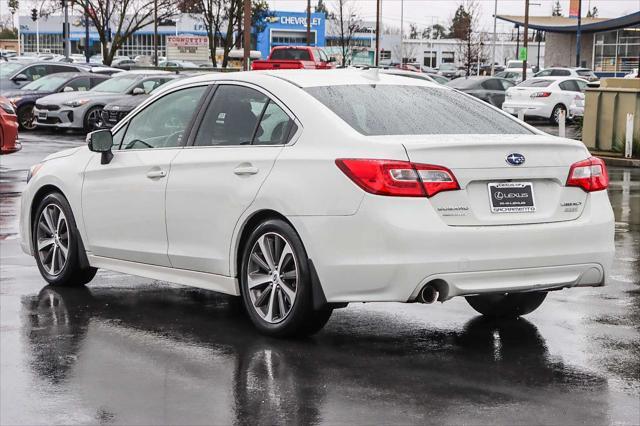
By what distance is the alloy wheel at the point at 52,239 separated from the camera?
884 cm

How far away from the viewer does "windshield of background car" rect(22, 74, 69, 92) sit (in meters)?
31.9

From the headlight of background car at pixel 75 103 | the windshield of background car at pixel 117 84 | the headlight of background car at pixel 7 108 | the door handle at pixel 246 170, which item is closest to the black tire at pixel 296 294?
the door handle at pixel 246 170

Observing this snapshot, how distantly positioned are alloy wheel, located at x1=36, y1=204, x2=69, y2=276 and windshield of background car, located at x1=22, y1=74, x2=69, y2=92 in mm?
23484

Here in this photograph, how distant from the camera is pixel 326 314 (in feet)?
22.7

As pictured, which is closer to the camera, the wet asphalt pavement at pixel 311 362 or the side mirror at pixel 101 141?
the wet asphalt pavement at pixel 311 362

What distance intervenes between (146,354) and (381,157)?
66.0 inches

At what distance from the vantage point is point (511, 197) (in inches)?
263

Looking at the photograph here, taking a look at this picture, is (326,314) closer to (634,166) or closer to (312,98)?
(312,98)

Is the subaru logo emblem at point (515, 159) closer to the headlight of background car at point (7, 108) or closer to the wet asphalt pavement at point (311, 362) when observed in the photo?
the wet asphalt pavement at point (311, 362)

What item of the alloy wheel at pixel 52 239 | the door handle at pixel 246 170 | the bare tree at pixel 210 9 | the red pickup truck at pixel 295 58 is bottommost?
the alloy wheel at pixel 52 239

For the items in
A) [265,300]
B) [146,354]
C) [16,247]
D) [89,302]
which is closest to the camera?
[146,354]

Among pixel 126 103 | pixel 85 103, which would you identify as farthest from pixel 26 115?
pixel 126 103

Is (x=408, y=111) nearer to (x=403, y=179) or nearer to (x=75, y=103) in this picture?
(x=403, y=179)

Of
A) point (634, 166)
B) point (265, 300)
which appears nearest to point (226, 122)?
point (265, 300)
